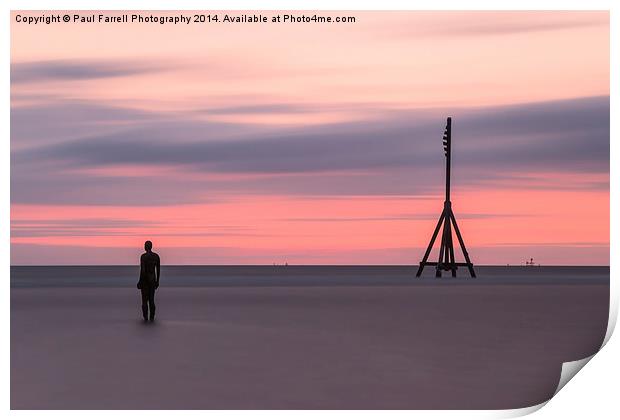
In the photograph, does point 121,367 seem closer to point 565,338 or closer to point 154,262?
point 154,262

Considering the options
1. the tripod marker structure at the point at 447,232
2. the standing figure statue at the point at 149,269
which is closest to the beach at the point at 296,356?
the standing figure statue at the point at 149,269

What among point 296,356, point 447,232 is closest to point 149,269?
point 296,356

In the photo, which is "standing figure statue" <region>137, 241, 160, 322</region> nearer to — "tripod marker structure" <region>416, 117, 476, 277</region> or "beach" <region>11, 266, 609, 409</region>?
"beach" <region>11, 266, 609, 409</region>

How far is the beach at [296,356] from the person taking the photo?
11.6 meters

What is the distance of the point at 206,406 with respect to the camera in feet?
35.9

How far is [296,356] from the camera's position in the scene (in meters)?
15.0

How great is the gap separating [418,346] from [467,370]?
290 cm

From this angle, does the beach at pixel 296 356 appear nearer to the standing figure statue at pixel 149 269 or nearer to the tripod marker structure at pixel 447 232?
the standing figure statue at pixel 149 269

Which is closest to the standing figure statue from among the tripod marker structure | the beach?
the beach

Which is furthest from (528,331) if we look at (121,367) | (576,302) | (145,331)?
(576,302)

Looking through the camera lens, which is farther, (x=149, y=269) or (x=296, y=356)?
(x=149, y=269)

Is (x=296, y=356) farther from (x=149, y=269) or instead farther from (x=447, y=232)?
(x=447, y=232)

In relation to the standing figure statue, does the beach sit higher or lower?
lower

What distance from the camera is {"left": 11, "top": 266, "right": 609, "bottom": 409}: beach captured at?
1155 cm
